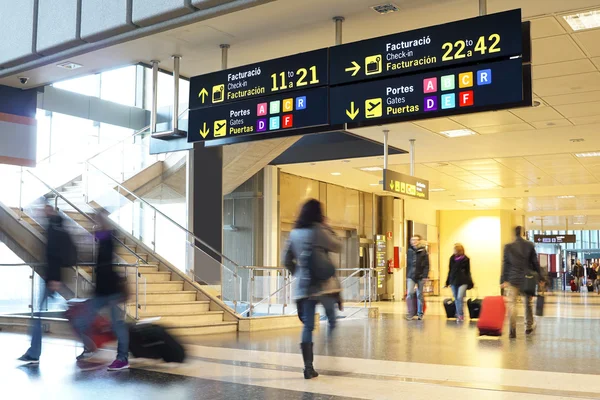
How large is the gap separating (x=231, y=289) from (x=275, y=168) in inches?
264

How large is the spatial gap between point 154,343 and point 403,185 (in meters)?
8.10

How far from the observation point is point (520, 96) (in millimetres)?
6047

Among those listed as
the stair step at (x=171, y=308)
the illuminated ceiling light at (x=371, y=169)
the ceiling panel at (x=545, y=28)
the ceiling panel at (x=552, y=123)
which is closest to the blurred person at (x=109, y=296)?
the stair step at (x=171, y=308)

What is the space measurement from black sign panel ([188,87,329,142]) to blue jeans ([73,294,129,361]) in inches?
89.0

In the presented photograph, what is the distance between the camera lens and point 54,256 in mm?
6859

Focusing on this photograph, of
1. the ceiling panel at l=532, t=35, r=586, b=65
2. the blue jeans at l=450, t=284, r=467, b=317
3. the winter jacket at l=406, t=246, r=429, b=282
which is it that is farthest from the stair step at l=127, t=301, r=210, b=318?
the ceiling panel at l=532, t=35, r=586, b=65

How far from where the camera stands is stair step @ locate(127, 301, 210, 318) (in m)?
10.8

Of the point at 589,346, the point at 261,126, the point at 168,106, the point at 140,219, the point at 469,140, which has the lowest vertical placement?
the point at 589,346

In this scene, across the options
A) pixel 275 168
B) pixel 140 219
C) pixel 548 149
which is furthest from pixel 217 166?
pixel 548 149

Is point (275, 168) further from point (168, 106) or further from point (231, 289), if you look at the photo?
point (231, 289)

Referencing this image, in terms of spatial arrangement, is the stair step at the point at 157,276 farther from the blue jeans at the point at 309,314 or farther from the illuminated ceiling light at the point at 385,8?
the illuminated ceiling light at the point at 385,8

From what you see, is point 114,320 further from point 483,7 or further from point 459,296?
point 459,296

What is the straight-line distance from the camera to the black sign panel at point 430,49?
6.08 meters

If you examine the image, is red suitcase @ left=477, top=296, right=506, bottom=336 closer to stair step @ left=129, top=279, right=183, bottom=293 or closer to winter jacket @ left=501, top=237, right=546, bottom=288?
winter jacket @ left=501, top=237, right=546, bottom=288
